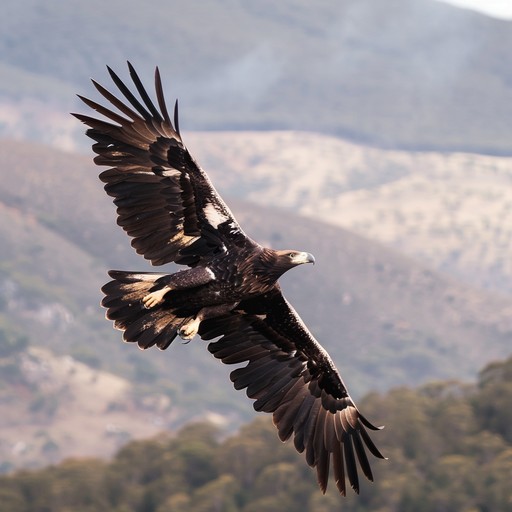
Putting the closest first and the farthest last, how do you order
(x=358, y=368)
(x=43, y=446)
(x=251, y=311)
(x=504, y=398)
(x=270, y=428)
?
(x=251, y=311) → (x=504, y=398) → (x=270, y=428) → (x=43, y=446) → (x=358, y=368)

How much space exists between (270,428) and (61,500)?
11.2 meters

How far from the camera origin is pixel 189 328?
16.5m

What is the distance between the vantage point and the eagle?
1620 cm

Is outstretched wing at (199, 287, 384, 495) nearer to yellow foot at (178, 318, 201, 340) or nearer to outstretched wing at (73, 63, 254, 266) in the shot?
yellow foot at (178, 318, 201, 340)

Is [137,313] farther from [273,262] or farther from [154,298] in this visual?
[273,262]

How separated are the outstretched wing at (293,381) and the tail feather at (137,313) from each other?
890mm

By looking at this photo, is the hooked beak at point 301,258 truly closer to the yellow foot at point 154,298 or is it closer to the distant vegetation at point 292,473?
the yellow foot at point 154,298

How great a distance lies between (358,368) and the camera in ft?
560

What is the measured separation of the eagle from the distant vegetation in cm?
3335

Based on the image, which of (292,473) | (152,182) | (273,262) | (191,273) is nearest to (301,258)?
(273,262)

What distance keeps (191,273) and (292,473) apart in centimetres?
3991

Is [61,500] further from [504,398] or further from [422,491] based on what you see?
[504,398]

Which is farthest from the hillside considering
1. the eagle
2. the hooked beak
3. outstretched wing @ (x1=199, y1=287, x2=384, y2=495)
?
the hooked beak

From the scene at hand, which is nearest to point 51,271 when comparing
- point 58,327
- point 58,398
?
point 58,327
